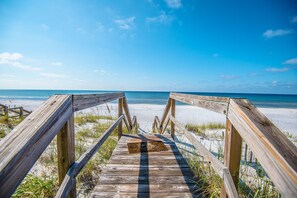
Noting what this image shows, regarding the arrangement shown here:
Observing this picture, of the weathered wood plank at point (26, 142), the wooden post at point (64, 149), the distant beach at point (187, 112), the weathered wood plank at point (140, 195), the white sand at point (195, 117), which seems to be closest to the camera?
the weathered wood plank at point (26, 142)

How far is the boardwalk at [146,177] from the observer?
6.15 feet

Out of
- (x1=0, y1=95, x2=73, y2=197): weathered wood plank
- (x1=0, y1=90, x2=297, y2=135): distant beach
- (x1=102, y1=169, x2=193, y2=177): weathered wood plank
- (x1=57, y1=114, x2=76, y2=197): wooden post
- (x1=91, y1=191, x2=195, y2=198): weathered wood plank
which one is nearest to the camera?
(x1=0, y1=95, x2=73, y2=197): weathered wood plank

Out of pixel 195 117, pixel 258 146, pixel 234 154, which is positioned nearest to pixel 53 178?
pixel 234 154

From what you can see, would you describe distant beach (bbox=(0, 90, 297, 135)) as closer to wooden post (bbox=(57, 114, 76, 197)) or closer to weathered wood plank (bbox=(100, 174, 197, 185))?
weathered wood plank (bbox=(100, 174, 197, 185))

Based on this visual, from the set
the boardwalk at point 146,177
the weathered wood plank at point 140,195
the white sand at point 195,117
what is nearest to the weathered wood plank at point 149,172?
the boardwalk at point 146,177

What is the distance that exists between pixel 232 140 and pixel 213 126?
721 centimetres

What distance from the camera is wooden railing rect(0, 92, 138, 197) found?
1.97ft

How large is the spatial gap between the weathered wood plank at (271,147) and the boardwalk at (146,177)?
133 centimetres

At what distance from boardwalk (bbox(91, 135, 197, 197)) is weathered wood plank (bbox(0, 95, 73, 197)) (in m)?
1.32

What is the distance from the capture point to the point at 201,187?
1964 mm

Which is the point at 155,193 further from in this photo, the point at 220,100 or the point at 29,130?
the point at 29,130

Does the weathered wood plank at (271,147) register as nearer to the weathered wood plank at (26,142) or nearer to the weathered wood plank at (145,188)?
the weathered wood plank at (26,142)

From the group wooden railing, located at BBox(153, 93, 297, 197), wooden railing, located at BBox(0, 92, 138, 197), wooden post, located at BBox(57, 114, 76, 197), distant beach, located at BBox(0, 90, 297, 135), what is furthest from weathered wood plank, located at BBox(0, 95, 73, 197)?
distant beach, located at BBox(0, 90, 297, 135)

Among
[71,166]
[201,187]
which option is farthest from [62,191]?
[201,187]
